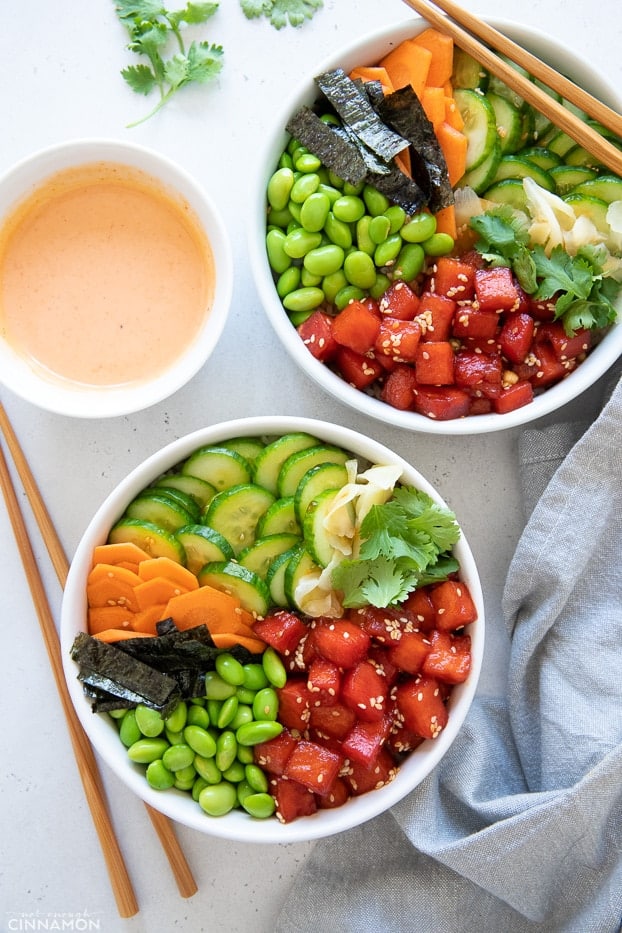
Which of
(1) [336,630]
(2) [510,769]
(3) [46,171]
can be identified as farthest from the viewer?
(2) [510,769]

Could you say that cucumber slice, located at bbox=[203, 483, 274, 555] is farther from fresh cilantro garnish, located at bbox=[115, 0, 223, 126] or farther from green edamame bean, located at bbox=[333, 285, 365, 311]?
fresh cilantro garnish, located at bbox=[115, 0, 223, 126]

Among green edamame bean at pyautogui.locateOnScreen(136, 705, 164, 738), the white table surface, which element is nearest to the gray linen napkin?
the white table surface

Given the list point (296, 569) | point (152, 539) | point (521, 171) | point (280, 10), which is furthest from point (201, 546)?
point (280, 10)

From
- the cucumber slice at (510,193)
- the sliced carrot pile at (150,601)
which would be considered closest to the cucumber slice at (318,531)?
the sliced carrot pile at (150,601)

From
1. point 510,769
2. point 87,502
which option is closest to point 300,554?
point 87,502

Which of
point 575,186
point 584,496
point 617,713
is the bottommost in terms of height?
point 617,713

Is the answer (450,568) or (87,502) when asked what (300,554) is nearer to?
(450,568)

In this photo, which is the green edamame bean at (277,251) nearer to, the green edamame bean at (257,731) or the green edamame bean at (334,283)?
the green edamame bean at (334,283)
